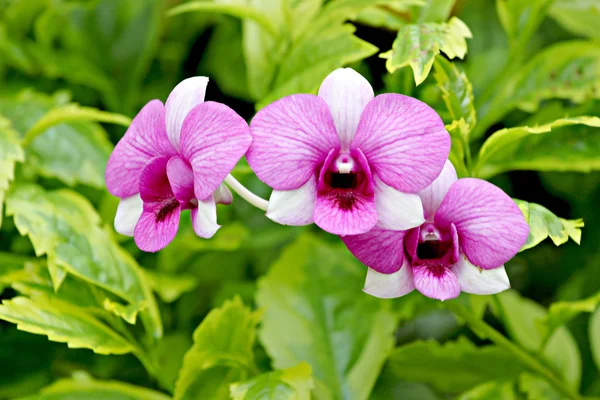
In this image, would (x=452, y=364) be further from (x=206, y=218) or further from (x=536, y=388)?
(x=206, y=218)

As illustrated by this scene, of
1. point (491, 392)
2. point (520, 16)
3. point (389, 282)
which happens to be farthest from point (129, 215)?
point (520, 16)

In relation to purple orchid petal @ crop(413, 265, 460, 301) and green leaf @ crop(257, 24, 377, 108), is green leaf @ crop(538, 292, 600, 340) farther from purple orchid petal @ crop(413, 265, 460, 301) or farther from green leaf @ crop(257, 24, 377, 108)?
green leaf @ crop(257, 24, 377, 108)

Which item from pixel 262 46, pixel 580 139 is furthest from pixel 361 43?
pixel 580 139

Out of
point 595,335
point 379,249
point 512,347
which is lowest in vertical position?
point 595,335

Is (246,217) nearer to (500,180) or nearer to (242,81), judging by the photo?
(242,81)

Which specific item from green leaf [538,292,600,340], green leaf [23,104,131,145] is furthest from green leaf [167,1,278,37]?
green leaf [538,292,600,340]

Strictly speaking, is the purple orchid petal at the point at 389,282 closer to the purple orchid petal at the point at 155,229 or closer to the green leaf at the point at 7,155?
the purple orchid petal at the point at 155,229

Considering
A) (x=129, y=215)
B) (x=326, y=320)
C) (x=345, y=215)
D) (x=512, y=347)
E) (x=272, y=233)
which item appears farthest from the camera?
(x=272, y=233)
